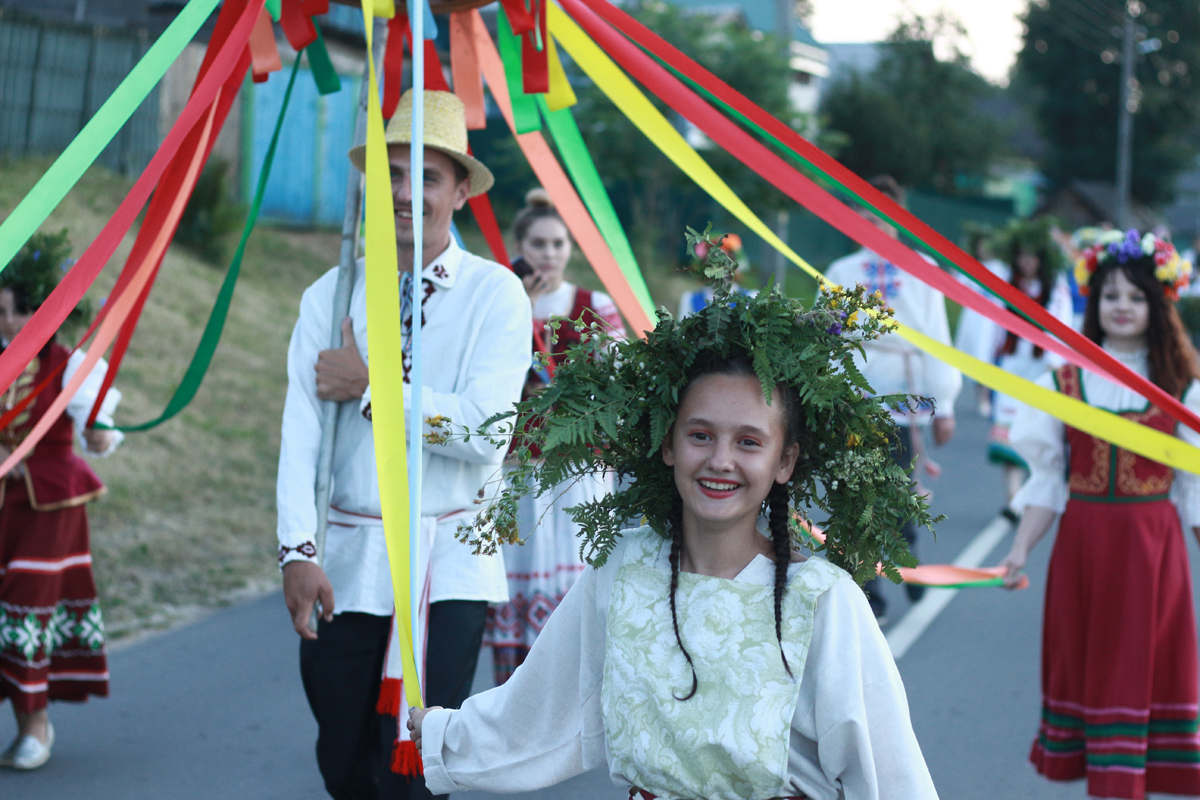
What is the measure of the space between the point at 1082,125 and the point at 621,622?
181 feet

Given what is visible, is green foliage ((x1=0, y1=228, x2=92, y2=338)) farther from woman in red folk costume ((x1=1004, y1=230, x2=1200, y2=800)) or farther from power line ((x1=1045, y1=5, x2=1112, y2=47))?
power line ((x1=1045, y1=5, x2=1112, y2=47))

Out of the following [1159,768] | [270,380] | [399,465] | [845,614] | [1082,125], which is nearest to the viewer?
[845,614]

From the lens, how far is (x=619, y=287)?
377 centimetres

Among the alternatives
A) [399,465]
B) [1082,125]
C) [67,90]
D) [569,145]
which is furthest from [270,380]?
[1082,125]

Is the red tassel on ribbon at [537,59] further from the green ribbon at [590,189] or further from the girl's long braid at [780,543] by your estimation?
the girl's long braid at [780,543]

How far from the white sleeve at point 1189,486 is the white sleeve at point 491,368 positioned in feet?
7.41

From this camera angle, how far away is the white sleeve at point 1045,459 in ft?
14.7

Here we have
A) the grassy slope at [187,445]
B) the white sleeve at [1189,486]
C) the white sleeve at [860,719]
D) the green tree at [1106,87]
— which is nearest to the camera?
the white sleeve at [860,719]

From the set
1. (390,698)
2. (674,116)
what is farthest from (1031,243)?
(674,116)

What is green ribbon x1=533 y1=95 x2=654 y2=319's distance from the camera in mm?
3828

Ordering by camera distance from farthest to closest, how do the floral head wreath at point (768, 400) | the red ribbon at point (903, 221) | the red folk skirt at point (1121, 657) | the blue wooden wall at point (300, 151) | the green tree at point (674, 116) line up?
1. the green tree at point (674, 116)
2. the blue wooden wall at point (300, 151)
3. the red folk skirt at point (1121, 657)
4. the red ribbon at point (903, 221)
5. the floral head wreath at point (768, 400)

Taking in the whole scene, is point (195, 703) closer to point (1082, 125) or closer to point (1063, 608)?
point (1063, 608)

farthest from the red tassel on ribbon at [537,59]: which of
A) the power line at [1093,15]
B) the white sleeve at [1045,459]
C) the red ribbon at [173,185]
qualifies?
the power line at [1093,15]

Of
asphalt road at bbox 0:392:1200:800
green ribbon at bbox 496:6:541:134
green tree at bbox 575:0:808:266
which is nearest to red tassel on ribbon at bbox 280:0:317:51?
green ribbon at bbox 496:6:541:134
